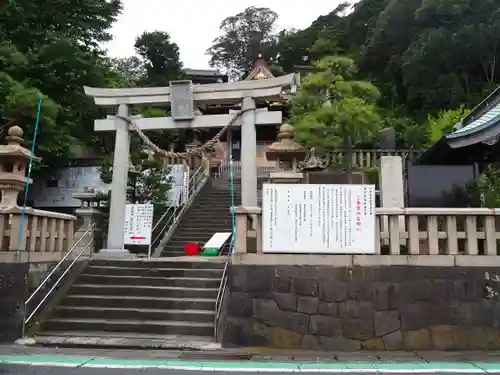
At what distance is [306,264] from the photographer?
6836 mm

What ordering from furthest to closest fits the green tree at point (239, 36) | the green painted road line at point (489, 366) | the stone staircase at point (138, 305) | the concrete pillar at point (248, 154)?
the green tree at point (239, 36) → the concrete pillar at point (248, 154) → the stone staircase at point (138, 305) → the green painted road line at point (489, 366)

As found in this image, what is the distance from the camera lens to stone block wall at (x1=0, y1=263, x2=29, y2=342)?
280 inches

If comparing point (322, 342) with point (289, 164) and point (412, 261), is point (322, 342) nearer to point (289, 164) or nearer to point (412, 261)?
point (412, 261)

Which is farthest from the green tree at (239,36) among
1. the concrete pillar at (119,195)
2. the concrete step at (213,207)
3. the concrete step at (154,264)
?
the concrete step at (154,264)

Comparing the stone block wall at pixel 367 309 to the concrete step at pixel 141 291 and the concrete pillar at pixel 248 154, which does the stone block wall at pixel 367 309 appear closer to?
the concrete step at pixel 141 291

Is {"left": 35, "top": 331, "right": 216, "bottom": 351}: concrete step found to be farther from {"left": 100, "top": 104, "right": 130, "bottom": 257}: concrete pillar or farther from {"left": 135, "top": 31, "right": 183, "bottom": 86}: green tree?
{"left": 135, "top": 31, "right": 183, "bottom": 86}: green tree

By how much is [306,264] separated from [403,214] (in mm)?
1751

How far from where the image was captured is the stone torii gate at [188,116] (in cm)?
1093

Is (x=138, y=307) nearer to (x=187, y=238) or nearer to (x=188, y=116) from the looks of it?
(x=188, y=116)

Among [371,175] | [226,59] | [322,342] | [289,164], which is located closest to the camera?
[322,342]

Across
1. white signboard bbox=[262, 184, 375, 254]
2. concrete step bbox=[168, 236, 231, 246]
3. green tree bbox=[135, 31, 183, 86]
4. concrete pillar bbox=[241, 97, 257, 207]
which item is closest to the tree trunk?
concrete pillar bbox=[241, 97, 257, 207]

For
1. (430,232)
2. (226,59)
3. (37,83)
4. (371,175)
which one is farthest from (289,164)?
(226,59)

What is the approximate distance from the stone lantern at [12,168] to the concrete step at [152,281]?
7.11ft

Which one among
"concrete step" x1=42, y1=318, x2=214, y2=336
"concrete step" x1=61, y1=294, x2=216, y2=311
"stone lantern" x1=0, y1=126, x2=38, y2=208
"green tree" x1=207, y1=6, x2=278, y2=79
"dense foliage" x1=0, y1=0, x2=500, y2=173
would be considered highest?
"green tree" x1=207, y1=6, x2=278, y2=79
